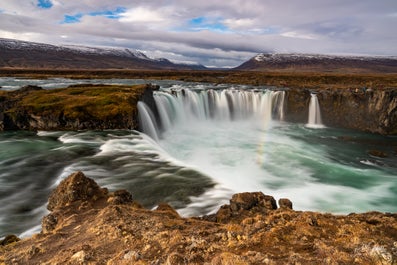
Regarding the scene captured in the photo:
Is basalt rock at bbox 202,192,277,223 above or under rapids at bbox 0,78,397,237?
above

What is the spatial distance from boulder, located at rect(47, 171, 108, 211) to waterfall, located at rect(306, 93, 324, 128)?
45350mm

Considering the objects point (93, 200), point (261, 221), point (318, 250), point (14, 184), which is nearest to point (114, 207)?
point (93, 200)

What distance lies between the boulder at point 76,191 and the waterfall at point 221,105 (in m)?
33.2

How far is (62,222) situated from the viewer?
360 inches

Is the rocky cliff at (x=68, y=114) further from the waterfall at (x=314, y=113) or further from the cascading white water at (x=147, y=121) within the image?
the waterfall at (x=314, y=113)

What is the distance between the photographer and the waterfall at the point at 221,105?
46.7 meters

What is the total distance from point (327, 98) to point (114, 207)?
158ft

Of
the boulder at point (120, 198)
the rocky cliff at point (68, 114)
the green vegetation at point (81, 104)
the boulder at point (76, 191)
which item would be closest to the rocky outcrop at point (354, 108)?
the green vegetation at point (81, 104)

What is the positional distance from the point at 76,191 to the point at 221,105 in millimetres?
43563

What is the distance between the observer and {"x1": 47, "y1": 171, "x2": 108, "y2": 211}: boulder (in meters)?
10.9

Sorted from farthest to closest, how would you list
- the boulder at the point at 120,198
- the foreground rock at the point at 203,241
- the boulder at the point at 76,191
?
the boulder at the point at 76,191 < the boulder at the point at 120,198 < the foreground rock at the point at 203,241

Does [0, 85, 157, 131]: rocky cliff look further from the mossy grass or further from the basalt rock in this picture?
the basalt rock

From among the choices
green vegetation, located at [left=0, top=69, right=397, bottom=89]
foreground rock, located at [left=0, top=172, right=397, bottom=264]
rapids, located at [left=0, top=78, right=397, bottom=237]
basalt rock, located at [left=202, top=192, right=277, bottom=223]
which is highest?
green vegetation, located at [left=0, top=69, right=397, bottom=89]

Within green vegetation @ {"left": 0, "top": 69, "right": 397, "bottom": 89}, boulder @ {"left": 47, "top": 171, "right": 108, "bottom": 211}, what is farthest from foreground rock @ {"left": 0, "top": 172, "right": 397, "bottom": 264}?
green vegetation @ {"left": 0, "top": 69, "right": 397, "bottom": 89}
